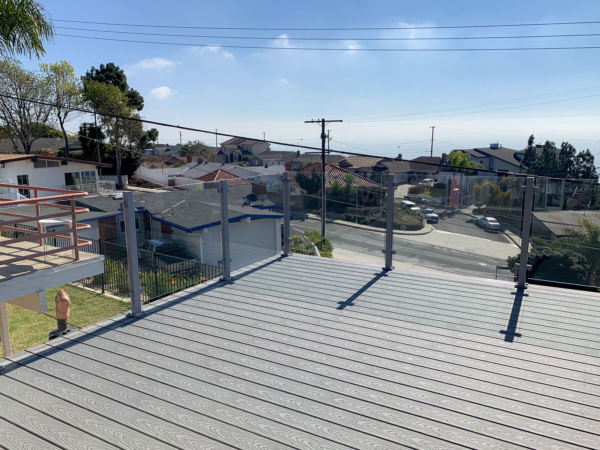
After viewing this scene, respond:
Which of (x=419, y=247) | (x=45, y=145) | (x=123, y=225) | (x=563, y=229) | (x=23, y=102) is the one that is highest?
(x=23, y=102)

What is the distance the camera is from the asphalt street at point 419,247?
17.6 ft

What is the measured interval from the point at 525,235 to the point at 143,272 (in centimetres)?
453

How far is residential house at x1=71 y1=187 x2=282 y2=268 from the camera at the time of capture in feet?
14.1

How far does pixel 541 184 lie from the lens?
4.86 m

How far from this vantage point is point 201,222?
5.05 metres

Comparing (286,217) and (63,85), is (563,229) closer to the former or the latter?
(286,217)

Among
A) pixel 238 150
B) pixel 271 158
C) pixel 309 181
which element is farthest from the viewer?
pixel 238 150

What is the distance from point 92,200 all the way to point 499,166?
6161 cm

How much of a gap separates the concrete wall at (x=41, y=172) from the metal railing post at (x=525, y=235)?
27.5 m

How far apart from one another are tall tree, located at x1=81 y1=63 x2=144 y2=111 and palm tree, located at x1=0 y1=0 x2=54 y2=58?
108 ft

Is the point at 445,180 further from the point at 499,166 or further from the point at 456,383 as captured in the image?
the point at 499,166

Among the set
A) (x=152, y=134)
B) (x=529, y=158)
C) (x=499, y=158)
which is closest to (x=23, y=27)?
(x=152, y=134)

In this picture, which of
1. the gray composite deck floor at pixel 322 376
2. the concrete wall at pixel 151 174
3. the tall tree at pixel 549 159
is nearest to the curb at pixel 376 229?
the gray composite deck floor at pixel 322 376

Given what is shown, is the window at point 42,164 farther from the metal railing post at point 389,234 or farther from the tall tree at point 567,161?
the tall tree at point 567,161
